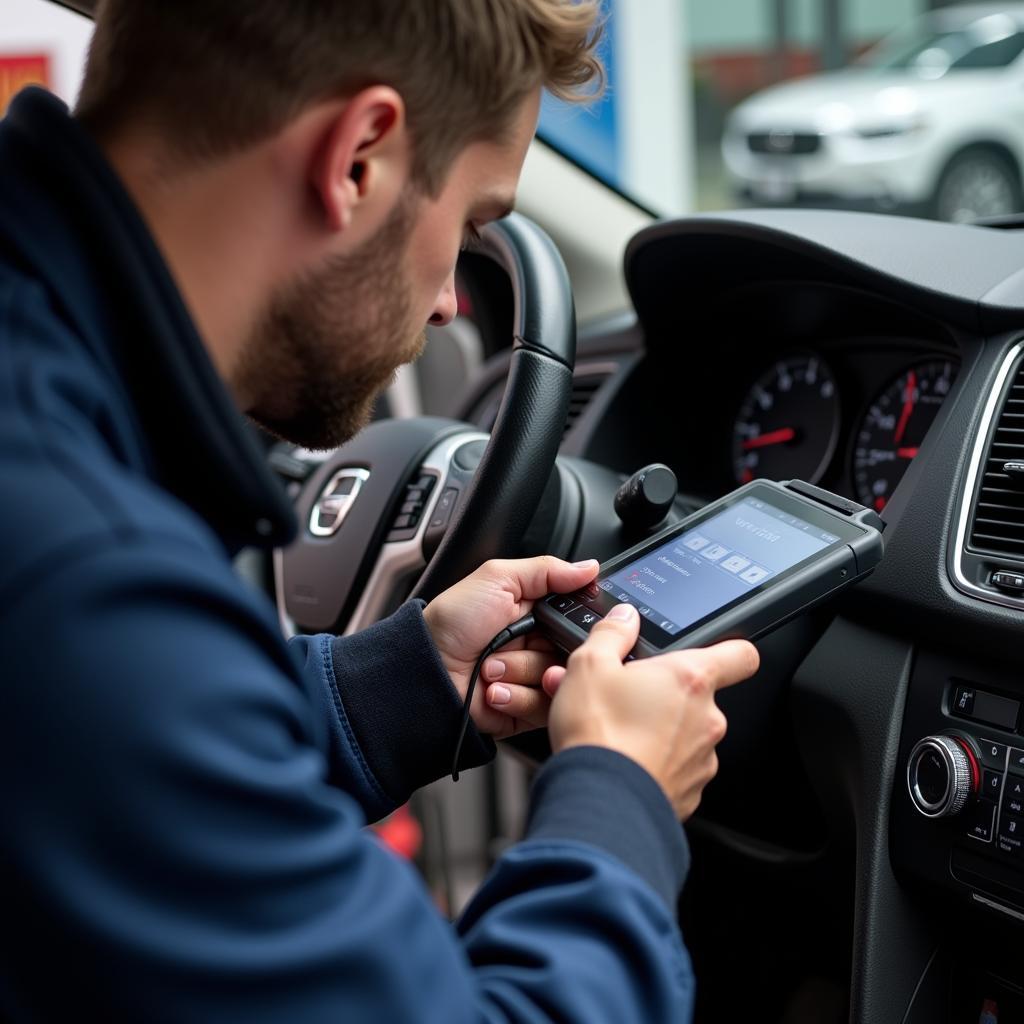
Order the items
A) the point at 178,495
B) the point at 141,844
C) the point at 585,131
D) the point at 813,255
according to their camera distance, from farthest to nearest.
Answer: the point at 585,131 < the point at 813,255 < the point at 178,495 < the point at 141,844

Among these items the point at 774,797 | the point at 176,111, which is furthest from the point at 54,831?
the point at 774,797

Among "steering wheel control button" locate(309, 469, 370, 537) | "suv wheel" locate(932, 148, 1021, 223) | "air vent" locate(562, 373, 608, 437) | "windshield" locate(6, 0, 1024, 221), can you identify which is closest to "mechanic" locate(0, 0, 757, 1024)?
"steering wheel control button" locate(309, 469, 370, 537)

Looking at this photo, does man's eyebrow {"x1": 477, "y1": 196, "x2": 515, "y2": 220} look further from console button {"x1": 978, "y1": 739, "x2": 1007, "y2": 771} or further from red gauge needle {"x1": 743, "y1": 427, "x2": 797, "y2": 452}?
red gauge needle {"x1": 743, "y1": 427, "x2": 797, "y2": 452}

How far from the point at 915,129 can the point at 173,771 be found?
4.29 metres

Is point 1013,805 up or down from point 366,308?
down

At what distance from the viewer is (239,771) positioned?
58 cm

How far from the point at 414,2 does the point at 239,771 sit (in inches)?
19.6

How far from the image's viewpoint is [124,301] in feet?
2.27

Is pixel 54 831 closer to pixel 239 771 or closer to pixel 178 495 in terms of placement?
pixel 239 771

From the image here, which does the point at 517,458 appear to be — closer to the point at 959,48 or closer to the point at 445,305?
the point at 445,305

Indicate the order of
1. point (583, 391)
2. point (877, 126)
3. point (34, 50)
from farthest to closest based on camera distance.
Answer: point (877, 126)
point (34, 50)
point (583, 391)

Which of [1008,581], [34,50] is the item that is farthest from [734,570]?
[34,50]

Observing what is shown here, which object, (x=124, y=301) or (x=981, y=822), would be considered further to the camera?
(x=981, y=822)

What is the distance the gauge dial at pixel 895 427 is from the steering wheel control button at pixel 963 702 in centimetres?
28
